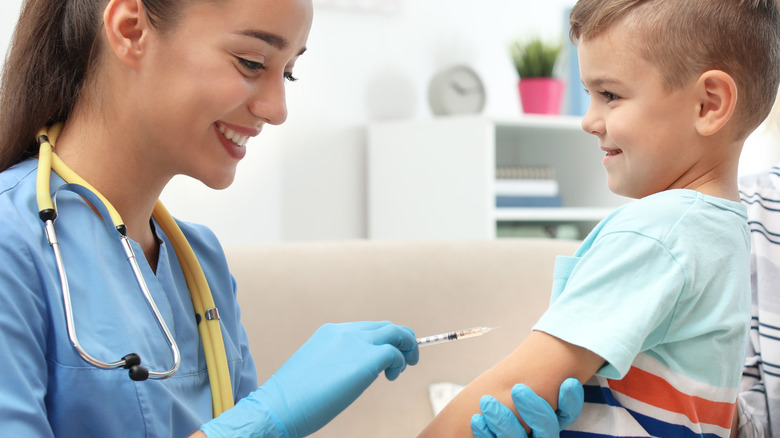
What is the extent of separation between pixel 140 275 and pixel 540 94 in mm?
2403

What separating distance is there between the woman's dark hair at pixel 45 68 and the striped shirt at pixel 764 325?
3.49 ft

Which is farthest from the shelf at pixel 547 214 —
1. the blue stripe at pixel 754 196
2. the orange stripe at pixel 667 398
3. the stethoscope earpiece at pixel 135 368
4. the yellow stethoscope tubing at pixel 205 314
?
the stethoscope earpiece at pixel 135 368

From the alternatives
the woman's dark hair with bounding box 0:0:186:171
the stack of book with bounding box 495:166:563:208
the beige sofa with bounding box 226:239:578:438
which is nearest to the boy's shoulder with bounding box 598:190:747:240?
the woman's dark hair with bounding box 0:0:186:171

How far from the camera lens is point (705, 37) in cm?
94

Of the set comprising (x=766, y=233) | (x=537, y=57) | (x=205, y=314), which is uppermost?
(x=537, y=57)

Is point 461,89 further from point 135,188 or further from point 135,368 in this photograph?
point 135,368

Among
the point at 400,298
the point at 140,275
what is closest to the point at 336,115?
the point at 400,298

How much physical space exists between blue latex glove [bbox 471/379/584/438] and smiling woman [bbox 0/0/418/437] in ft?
0.53

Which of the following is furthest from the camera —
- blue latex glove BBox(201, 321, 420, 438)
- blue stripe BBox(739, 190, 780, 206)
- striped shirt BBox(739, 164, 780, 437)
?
blue stripe BBox(739, 190, 780, 206)

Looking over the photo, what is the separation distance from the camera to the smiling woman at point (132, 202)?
87 cm

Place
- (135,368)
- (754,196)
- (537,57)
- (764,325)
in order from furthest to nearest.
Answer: (537,57)
(754,196)
(764,325)
(135,368)

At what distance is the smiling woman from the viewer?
87cm

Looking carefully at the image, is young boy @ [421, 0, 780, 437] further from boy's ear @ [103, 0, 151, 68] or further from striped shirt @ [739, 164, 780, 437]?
boy's ear @ [103, 0, 151, 68]

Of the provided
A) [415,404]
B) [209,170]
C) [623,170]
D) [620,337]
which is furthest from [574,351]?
[415,404]
